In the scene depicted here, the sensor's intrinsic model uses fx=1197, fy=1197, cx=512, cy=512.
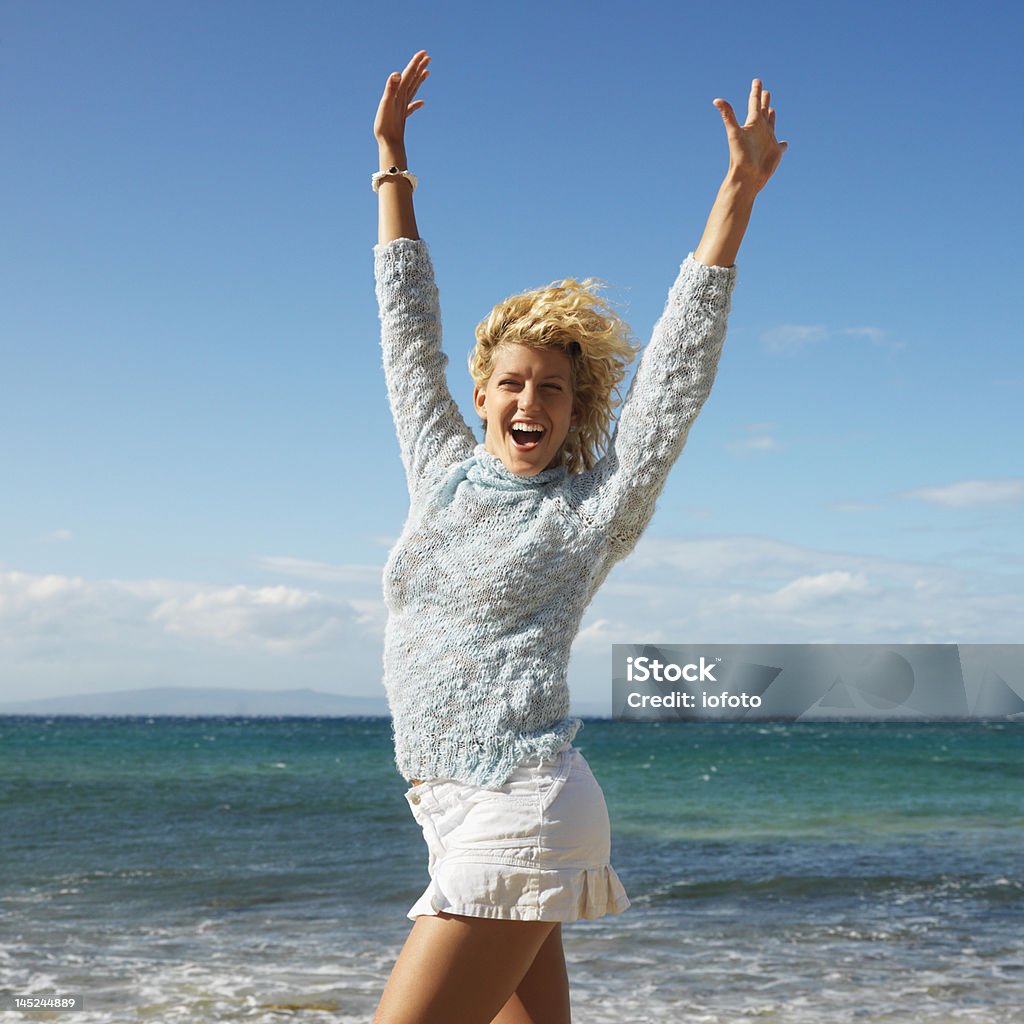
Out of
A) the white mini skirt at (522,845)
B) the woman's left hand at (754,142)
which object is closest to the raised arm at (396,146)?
the woman's left hand at (754,142)

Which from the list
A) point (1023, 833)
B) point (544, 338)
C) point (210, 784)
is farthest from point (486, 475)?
point (210, 784)

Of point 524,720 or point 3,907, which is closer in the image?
point 524,720

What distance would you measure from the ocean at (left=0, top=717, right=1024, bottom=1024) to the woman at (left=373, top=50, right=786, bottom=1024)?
13.6 ft

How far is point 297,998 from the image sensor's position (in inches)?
238

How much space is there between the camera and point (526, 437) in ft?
7.27

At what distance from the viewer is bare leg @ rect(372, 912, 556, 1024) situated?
75.5 inches

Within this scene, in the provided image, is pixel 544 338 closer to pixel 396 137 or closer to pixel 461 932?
pixel 396 137

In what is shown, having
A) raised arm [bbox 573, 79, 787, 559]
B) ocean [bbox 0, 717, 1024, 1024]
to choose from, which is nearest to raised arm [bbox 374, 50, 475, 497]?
raised arm [bbox 573, 79, 787, 559]

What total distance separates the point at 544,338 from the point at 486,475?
28 centimetres

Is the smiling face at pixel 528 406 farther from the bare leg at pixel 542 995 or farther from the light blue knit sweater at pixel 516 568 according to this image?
the bare leg at pixel 542 995

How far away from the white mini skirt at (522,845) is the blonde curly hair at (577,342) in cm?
63

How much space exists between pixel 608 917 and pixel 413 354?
6740 mm

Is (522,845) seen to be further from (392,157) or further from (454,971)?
(392,157)

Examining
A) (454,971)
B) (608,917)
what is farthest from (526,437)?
(608,917)
